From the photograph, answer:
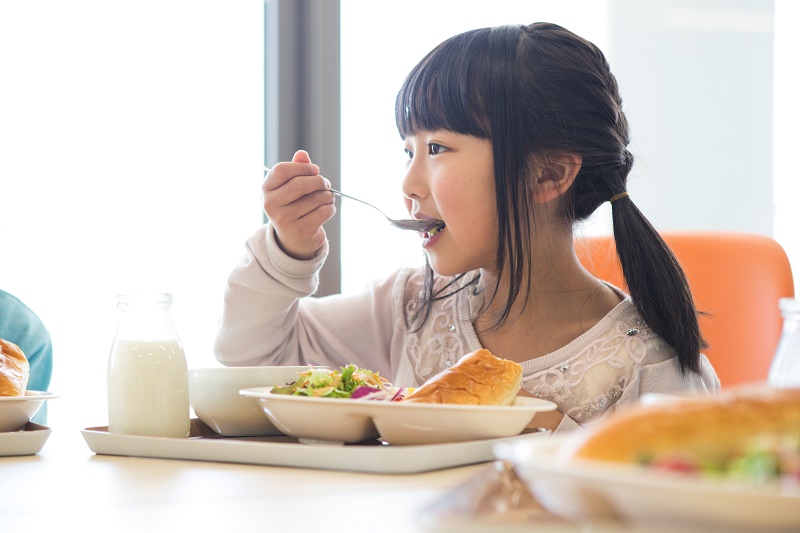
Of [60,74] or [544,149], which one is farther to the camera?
[60,74]

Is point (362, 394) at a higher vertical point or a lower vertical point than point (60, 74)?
lower

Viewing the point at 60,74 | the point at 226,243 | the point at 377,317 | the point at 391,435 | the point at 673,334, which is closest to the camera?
the point at 391,435

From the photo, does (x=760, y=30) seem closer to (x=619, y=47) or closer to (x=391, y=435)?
(x=619, y=47)

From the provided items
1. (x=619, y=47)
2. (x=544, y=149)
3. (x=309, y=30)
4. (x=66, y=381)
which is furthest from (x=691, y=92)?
(x=66, y=381)

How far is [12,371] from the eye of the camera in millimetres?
945

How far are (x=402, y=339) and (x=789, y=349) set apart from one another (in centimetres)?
111

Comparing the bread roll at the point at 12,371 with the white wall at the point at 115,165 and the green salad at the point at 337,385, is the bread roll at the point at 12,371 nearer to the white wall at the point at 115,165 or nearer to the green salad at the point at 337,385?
the green salad at the point at 337,385

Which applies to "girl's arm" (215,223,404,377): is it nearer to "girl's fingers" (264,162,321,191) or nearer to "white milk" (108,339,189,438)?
"girl's fingers" (264,162,321,191)

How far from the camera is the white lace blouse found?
4.65ft

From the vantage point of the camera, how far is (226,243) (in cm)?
243

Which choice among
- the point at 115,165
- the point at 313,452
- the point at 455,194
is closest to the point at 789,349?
the point at 313,452

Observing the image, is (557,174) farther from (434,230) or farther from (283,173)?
(283,173)

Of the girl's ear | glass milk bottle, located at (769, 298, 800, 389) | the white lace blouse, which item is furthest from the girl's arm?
glass milk bottle, located at (769, 298, 800, 389)

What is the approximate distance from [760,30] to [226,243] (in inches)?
69.3
